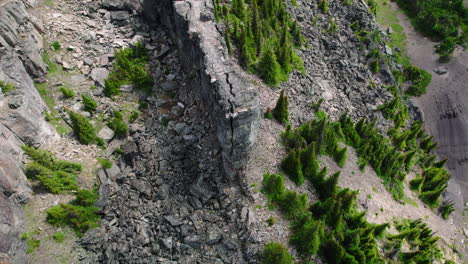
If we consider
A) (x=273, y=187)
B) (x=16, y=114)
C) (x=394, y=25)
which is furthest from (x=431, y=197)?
(x=16, y=114)

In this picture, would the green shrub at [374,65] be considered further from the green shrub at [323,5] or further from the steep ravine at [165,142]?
the steep ravine at [165,142]

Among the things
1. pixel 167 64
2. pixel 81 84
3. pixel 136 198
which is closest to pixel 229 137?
pixel 136 198

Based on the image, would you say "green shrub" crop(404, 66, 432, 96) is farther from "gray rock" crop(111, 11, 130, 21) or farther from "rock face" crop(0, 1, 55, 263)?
"rock face" crop(0, 1, 55, 263)

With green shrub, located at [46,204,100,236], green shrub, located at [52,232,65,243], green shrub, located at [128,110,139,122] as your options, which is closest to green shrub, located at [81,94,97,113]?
green shrub, located at [128,110,139,122]

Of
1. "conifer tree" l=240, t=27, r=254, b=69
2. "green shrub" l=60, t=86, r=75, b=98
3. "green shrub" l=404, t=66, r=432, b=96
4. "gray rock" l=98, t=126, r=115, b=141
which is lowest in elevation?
"green shrub" l=404, t=66, r=432, b=96

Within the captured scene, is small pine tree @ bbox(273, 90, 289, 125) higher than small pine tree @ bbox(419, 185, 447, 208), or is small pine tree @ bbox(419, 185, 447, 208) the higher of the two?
small pine tree @ bbox(273, 90, 289, 125)

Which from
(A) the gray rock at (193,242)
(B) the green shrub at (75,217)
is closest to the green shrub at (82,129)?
(B) the green shrub at (75,217)
